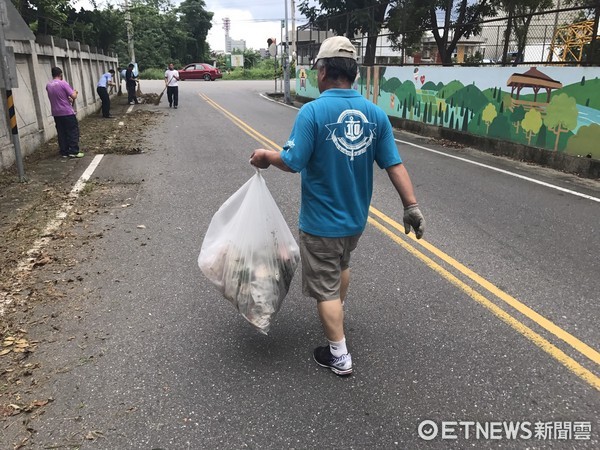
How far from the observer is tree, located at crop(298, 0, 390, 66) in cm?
1805

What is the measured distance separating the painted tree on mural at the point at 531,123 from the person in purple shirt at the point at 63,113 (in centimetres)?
926

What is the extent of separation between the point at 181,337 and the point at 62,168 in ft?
23.0

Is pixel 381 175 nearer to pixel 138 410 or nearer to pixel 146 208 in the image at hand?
pixel 146 208

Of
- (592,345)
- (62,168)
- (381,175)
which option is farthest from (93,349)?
(62,168)

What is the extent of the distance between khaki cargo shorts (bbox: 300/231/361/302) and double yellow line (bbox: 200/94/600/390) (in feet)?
4.95

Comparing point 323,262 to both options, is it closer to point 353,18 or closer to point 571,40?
point 571,40

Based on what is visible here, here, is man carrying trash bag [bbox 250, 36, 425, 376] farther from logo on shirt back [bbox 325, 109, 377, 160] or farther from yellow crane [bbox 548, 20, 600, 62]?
yellow crane [bbox 548, 20, 600, 62]

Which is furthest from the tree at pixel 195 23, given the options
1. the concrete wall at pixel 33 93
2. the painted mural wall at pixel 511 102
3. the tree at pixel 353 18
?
the painted mural wall at pixel 511 102

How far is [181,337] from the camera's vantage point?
352cm

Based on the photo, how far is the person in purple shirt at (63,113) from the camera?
9820 mm

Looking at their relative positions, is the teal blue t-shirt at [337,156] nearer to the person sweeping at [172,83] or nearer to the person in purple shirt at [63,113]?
the person in purple shirt at [63,113]

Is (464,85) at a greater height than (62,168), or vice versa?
(464,85)

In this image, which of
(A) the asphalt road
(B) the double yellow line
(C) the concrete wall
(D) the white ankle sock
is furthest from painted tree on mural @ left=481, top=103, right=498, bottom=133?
(C) the concrete wall

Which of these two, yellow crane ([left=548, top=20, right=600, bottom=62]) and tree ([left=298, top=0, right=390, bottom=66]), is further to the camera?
tree ([left=298, top=0, right=390, bottom=66])
